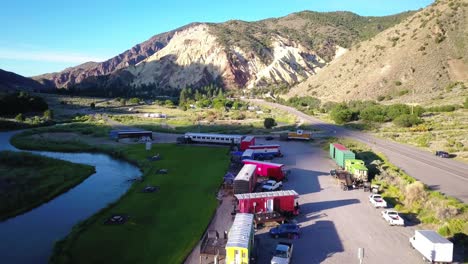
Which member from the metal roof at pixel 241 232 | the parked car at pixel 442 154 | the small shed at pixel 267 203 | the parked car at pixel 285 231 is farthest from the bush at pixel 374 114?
the metal roof at pixel 241 232

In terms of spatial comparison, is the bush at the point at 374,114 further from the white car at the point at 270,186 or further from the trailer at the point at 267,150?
the white car at the point at 270,186

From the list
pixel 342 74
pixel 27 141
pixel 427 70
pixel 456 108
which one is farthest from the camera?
pixel 342 74

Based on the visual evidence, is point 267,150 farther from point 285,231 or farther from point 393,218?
point 285,231

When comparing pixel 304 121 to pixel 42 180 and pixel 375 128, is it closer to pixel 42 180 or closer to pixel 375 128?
pixel 375 128

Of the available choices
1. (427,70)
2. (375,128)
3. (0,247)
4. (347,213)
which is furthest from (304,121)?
(0,247)

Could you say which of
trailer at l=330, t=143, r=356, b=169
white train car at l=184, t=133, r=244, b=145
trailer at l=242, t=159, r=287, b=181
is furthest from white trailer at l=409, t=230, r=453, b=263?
white train car at l=184, t=133, r=244, b=145

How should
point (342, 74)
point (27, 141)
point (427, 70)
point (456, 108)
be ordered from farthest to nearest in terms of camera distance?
point (342, 74) < point (427, 70) < point (456, 108) < point (27, 141)
